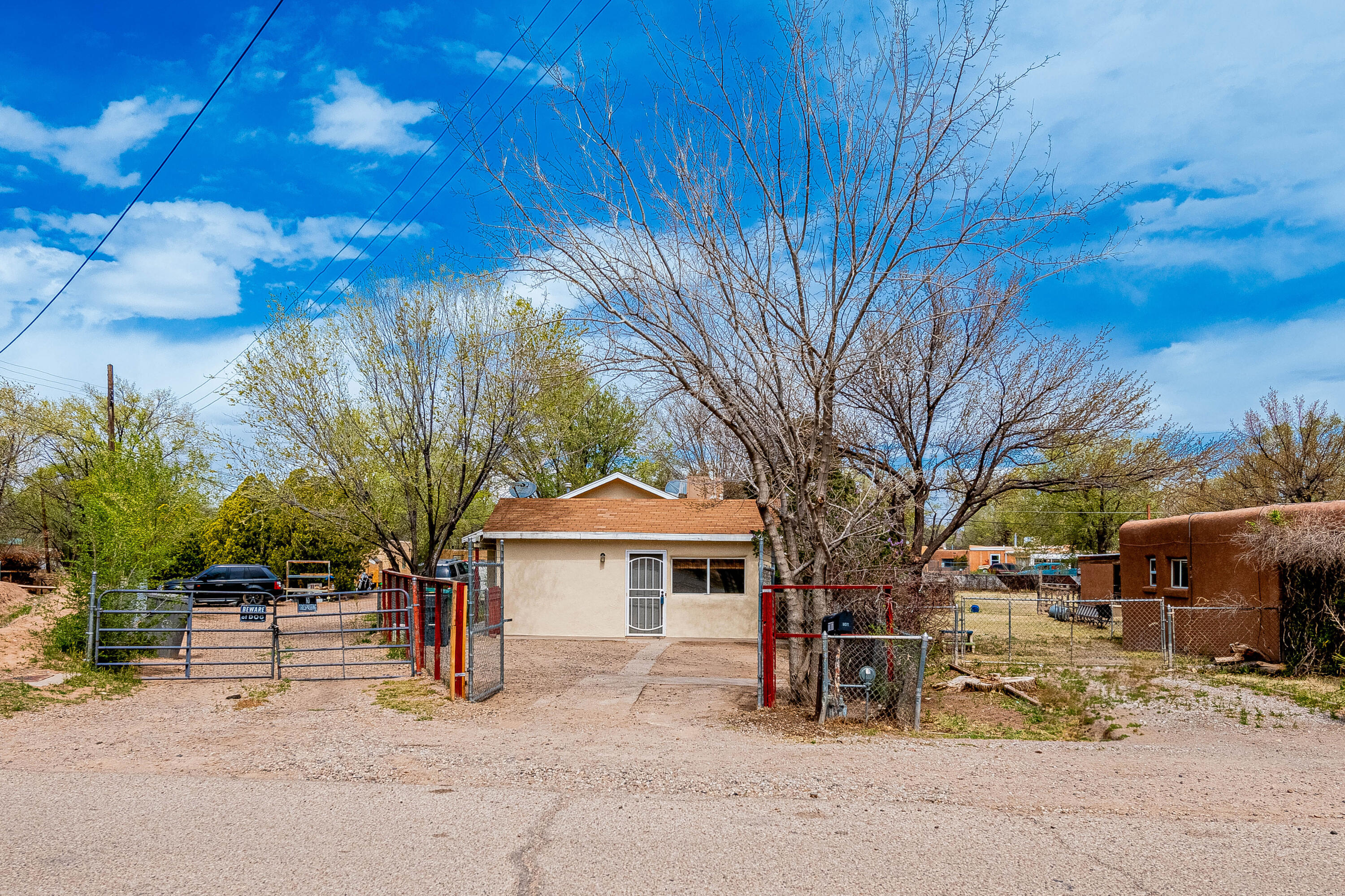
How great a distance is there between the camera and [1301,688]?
12.2 meters

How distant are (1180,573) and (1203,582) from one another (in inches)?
54.3

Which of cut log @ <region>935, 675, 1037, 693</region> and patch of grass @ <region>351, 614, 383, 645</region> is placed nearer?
cut log @ <region>935, 675, 1037, 693</region>

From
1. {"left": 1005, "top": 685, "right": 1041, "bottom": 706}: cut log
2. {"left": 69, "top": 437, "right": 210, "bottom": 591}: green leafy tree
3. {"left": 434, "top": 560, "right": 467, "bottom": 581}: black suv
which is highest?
{"left": 69, "top": 437, "right": 210, "bottom": 591}: green leafy tree

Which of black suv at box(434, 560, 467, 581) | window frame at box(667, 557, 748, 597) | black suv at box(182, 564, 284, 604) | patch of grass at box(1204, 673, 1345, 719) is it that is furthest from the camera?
black suv at box(182, 564, 284, 604)

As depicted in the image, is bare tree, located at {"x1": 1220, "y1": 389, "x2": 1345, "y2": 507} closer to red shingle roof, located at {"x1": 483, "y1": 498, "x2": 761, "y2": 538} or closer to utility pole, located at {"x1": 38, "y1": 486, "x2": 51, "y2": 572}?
red shingle roof, located at {"x1": 483, "y1": 498, "x2": 761, "y2": 538}

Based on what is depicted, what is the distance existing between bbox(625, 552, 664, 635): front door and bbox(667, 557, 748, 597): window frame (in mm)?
224

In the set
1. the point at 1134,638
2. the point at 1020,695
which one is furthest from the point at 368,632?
the point at 1134,638

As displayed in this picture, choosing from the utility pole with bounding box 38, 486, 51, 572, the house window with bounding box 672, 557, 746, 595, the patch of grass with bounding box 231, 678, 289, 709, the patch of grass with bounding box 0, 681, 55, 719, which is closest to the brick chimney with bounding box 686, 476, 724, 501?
the house window with bounding box 672, 557, 746, 595

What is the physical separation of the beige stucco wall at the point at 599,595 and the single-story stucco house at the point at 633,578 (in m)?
0.02

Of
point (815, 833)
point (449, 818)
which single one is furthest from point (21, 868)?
point (815, 833)

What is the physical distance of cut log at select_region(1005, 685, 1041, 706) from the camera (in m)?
11.5

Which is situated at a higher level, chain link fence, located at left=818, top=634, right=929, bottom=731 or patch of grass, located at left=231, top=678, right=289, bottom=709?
chain link fence, located at left=818, top=634, right=929, bottom=731

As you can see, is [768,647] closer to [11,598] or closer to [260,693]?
[260,693]

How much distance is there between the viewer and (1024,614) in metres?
31.8
